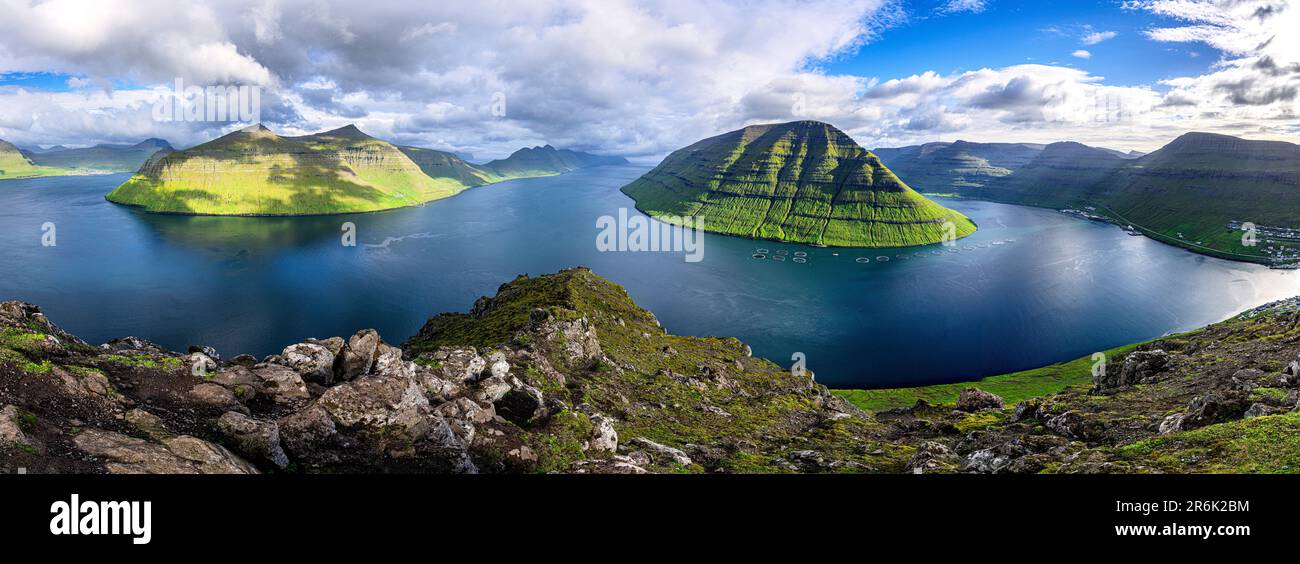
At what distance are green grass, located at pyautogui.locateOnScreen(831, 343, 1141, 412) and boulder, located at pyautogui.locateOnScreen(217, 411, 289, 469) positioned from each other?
75.1 metres

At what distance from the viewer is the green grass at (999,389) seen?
7981 centimetres

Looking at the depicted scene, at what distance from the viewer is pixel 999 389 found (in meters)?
85.1

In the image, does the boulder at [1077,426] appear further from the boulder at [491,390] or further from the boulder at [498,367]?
the boulder at [498,367]

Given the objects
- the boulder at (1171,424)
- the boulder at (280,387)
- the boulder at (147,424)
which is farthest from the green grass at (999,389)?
the boulder at (147,424)

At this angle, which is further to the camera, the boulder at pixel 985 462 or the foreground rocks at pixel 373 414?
the boulder at pixel 985 462

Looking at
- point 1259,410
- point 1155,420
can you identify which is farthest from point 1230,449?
point 1155,420

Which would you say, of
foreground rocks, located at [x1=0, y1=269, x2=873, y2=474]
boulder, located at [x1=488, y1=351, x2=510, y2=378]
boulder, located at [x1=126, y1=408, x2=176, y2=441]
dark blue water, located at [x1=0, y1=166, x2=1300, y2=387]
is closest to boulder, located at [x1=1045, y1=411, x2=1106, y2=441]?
foreground rocks, located at [x1=0, y1=269, x2=873, y2=474]

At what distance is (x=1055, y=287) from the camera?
504 ft

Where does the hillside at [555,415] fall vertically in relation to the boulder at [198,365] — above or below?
below

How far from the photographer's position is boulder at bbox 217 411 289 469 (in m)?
17.4

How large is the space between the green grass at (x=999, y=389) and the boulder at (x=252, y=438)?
246 feet

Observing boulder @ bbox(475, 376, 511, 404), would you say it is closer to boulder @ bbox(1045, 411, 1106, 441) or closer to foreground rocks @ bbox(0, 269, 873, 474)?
foreground rocks @ bbox(0, 269, 873, 474)
